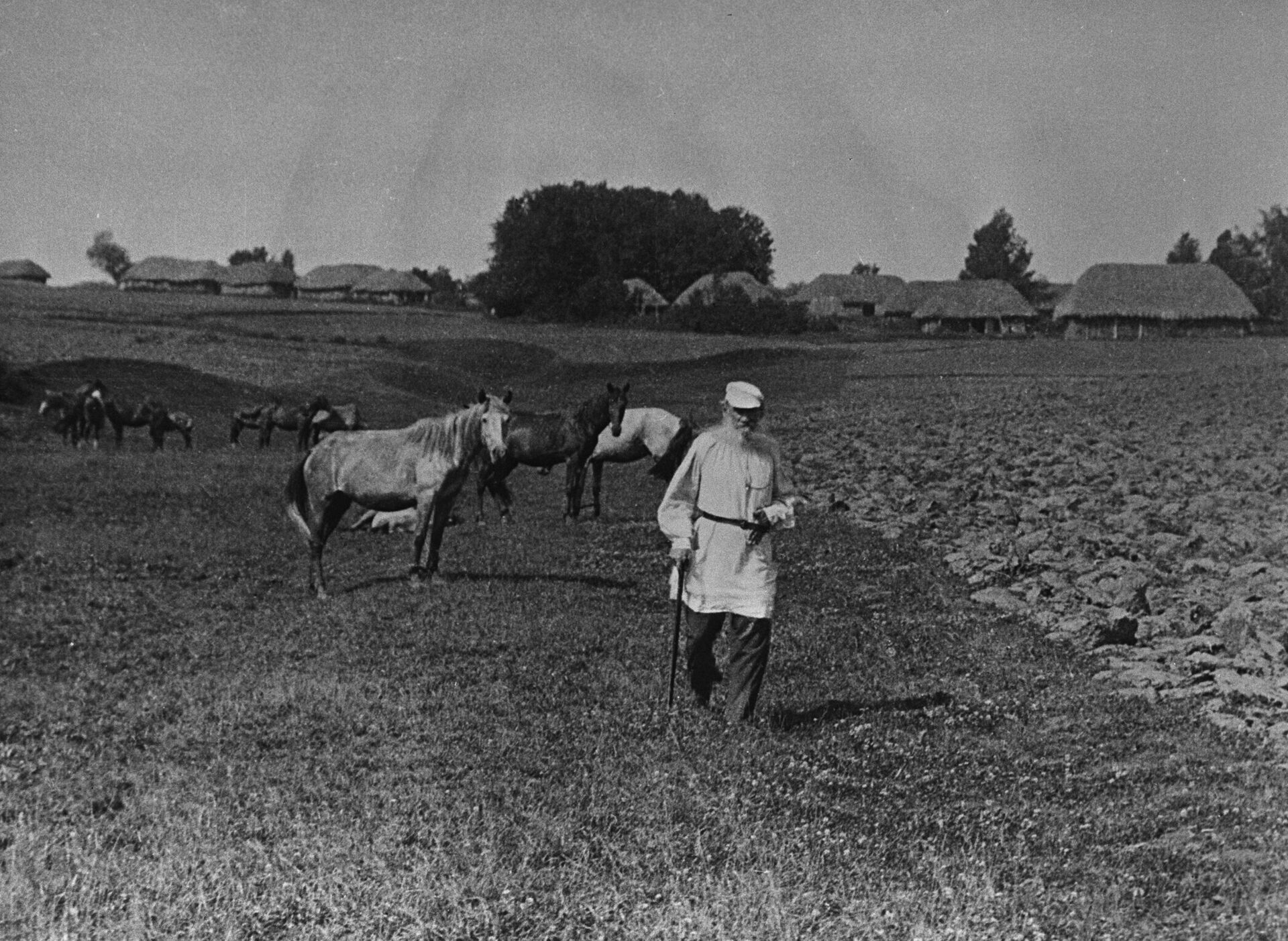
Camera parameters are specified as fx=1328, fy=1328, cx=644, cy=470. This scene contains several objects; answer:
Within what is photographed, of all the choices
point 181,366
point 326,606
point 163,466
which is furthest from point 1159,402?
point 181,366

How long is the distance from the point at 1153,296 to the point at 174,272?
108 m

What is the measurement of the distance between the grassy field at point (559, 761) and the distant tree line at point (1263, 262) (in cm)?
Result: 8797

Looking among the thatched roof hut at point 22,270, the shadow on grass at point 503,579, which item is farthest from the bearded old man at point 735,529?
the thatched roof hut at point 22,270

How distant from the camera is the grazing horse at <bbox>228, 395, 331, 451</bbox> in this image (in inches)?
1578

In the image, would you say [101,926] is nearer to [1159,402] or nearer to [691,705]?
[691,705]

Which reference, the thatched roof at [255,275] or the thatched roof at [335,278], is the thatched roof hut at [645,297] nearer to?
the thatched roof at [335,278]

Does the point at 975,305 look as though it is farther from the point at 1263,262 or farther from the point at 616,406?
the point at 616,406

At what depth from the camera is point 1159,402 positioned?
41.0 meters

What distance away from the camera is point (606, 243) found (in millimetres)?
108750

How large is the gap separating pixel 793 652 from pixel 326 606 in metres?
5.92

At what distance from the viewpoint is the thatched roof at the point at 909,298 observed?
360ft

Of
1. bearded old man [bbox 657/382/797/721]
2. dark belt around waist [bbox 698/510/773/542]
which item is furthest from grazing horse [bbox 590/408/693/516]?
dark belt around waist [bbox 698/510/773/542]

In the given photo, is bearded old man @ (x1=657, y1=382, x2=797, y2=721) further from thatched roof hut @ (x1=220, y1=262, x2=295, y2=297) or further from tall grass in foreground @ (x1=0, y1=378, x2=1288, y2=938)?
thatched roof hut @ (x1=220, y1=262, x2=295, y2=297)

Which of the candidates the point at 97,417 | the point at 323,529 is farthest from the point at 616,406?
the point at 97,417
